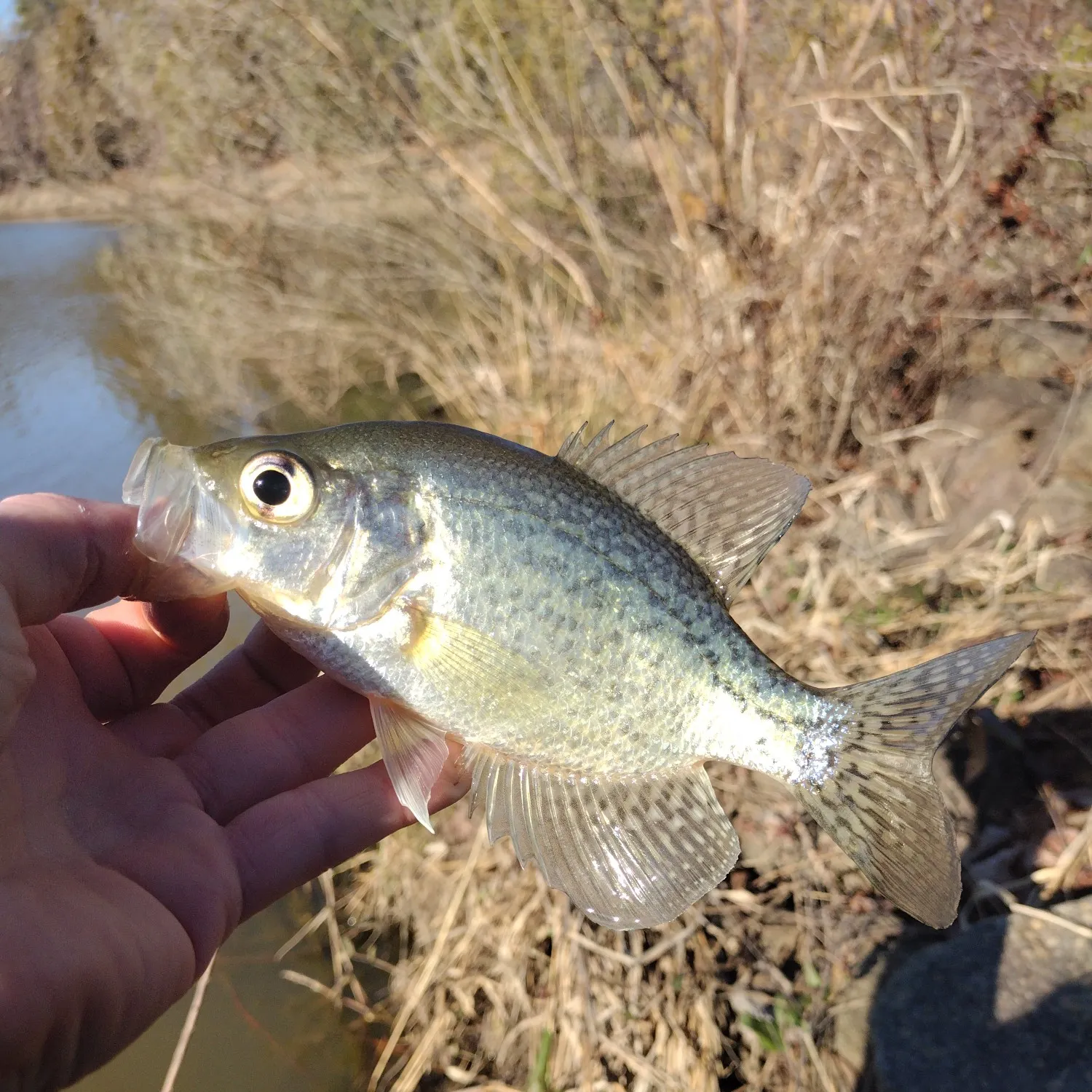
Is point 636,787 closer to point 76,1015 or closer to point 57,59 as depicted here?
point 76,1015

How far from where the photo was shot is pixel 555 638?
1839 millimetres

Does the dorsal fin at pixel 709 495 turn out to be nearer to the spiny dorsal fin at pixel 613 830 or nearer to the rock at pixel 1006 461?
the spiny dorsal fin at pixel 613 830

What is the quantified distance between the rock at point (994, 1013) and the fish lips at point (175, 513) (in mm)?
2642

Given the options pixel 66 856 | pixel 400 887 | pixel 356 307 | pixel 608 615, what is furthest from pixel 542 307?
pixel 66 856

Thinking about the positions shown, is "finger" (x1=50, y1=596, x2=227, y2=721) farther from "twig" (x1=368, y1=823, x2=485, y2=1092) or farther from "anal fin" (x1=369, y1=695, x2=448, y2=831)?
"twig" (x1=368, y1=823, x2=485, y2=1092)

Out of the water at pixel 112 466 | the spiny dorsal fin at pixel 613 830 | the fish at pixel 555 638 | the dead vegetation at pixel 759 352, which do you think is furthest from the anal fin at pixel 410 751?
the water at pixel 112 466

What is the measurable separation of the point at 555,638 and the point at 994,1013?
2.18m

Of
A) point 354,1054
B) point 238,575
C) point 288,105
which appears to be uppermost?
Result: point 288,105

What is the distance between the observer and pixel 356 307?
26.4ft

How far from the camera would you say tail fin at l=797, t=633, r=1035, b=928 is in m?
1.74

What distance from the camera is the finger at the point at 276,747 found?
2.15 m

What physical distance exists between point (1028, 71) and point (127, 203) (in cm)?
922

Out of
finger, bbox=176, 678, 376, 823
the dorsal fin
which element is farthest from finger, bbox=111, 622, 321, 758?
the dorsal fin

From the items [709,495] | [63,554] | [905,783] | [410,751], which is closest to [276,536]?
[63,554]
